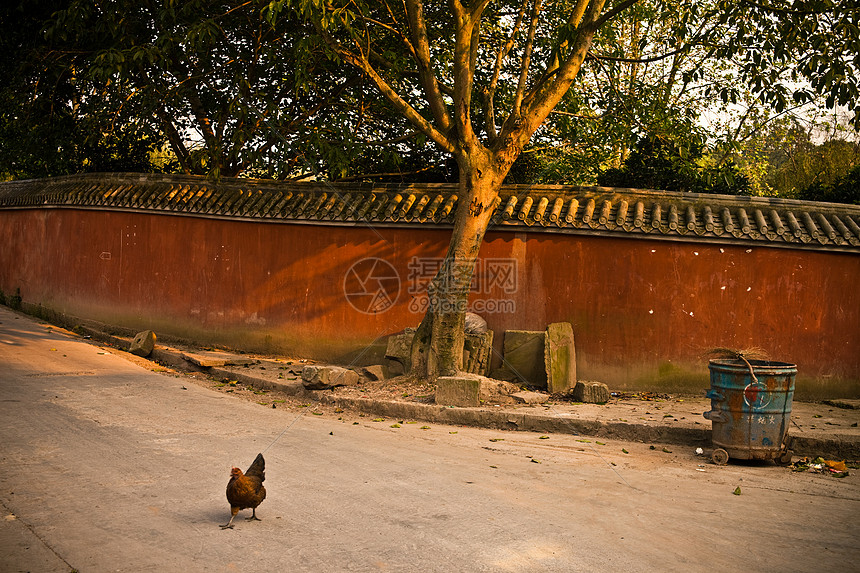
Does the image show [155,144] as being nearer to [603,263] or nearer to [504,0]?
[504,0]

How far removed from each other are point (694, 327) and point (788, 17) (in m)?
4.26

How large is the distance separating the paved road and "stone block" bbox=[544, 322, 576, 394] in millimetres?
1856

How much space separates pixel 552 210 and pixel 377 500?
20.7ft

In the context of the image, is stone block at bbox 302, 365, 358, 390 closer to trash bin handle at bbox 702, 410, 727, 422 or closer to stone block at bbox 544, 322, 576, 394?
stone block at bbox 544, 322, 576, 394

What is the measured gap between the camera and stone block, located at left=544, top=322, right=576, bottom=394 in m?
9.99

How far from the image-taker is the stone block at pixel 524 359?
34.0 ft

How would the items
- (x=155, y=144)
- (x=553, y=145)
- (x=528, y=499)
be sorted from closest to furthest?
(x=528, y=499)
(x=553, y=145)
(x=155, y=144)

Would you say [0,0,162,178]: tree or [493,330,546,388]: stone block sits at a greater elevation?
[0,0,162,178]: tree

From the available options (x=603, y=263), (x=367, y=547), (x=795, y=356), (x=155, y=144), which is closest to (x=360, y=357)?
(x=603, y=263)

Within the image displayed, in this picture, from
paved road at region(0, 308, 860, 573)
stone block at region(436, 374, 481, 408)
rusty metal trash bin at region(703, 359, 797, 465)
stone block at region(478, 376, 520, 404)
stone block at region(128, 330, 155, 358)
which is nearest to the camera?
paved road at region(0, 308, 860, 573)

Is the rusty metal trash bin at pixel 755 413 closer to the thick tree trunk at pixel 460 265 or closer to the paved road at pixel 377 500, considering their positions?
the paved road at pixel 377 500

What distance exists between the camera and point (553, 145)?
15.6 meters

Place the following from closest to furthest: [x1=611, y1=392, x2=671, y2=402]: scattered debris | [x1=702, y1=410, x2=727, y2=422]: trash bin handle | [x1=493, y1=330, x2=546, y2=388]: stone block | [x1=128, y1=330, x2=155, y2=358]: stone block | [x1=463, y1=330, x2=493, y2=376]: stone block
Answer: [x1=702, y1=410, x2=727, y2=422]: trash bin handle → [x1=611, y1=392, x2=671, y2=402]: scattered debris → [x1=463, y1=330, x2=493, y2=376]: stone block → [x1=493, y1=330, x2=546, y2=388]: stone block → [x1=128, y1=330, x2=155, y2=358]: stone block

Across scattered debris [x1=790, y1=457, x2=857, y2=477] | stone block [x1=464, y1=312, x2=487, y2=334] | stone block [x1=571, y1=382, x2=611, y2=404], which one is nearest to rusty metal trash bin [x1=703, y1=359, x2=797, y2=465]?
scattered debris [x1=790, y1=457, x2=857, y2=477]
